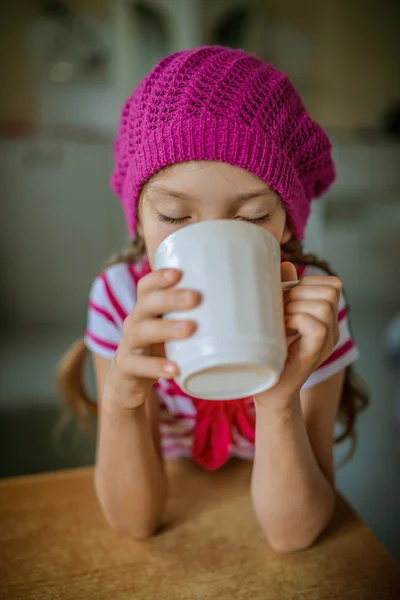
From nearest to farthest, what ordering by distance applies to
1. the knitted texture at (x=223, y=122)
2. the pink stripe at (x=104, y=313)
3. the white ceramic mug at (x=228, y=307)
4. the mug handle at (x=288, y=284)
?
the white ceramic mug at (x=228, y=307), the mug handle at (x=288, y=284), the knitted texture at (x=223, y=122), the pink stripe at (x=104, y=313)

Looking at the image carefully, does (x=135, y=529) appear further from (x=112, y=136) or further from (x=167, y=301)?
(x=112, y=136)

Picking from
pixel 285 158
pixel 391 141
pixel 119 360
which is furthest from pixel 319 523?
pixel 391 141

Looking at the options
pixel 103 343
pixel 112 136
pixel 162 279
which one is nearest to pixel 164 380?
pixel 103 343

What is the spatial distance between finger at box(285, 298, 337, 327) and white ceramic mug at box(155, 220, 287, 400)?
0.06 metres

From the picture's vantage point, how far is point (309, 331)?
53 cm

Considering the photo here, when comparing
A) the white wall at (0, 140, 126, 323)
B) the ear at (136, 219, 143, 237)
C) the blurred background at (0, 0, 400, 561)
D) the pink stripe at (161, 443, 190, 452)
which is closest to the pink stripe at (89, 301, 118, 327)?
the ear at (136, 219, 143, 237)

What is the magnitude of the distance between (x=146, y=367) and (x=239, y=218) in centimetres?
22

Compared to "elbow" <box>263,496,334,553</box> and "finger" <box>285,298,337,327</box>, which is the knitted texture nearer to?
"finger" <box>285,298,337,327</box>

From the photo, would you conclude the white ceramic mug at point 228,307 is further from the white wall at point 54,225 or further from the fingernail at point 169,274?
the white wall at point 54,225

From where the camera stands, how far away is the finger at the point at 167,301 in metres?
0.46

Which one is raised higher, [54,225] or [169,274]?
[169,274]

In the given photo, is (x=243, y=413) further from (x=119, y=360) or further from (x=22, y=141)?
(x=22, y=141)

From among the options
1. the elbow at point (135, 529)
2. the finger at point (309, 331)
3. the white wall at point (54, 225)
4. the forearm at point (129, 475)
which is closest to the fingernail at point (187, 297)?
the finger at point (309, 331)

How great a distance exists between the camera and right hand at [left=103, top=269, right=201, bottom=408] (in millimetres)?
463
